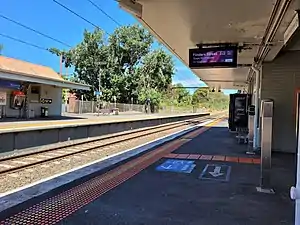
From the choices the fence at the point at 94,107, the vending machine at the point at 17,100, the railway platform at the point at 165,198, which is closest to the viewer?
the railway platform at the point at 165,198

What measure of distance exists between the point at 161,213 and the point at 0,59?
24.9m

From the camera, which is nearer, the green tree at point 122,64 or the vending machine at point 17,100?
the vending machine at point 17,100

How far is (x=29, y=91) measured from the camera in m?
25.7

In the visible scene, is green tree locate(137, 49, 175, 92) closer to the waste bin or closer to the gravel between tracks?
the waste bin

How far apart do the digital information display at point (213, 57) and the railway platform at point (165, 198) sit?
307 centimetres

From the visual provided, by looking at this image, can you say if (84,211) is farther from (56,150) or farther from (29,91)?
(29,91)

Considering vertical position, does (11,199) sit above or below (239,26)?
below

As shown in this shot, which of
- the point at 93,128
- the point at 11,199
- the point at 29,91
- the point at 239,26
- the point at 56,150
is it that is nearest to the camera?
the point at 11,199

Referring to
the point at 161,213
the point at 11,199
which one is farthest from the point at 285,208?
the point at 11,199

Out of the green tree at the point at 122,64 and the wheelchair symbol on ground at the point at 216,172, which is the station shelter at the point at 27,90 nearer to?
the wheelchair symbol on ground at the point at 216,172

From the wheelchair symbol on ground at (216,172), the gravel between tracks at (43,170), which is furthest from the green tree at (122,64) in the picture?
the wheelchair symbol on ground at (216,172)

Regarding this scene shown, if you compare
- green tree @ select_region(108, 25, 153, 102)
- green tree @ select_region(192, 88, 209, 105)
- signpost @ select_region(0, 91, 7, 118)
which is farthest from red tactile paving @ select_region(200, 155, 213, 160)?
green tree @ select_region(192, 88, 209, 105)

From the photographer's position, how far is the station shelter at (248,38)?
616 centimetres

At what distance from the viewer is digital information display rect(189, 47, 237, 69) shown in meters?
9.47
